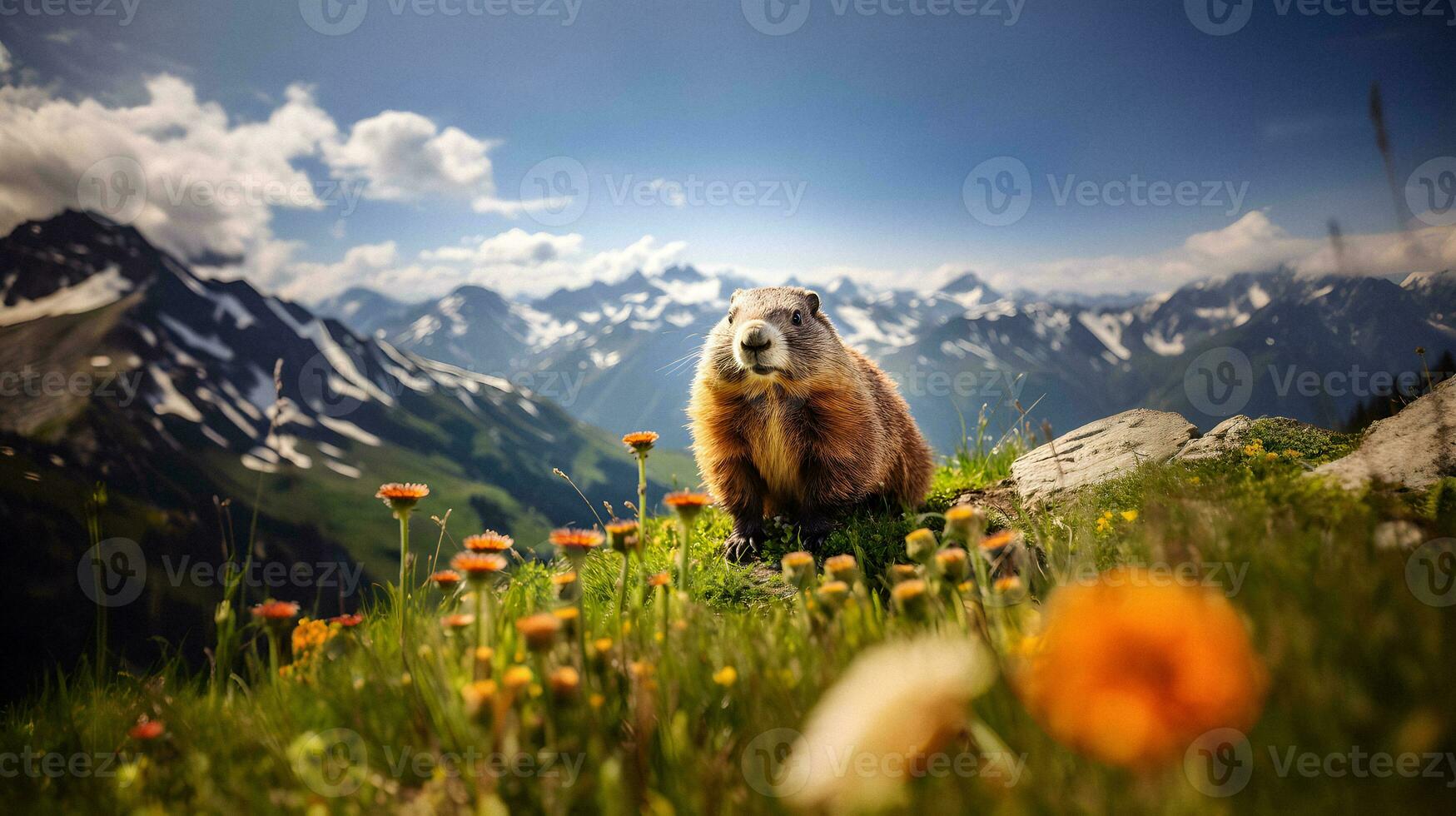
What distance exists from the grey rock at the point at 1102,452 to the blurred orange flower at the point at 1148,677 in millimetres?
4922

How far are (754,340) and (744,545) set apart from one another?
6.63 ft

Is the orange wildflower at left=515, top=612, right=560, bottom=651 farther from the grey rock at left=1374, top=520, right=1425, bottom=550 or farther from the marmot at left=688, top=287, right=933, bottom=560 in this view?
the marmot at left=688, top=287, right=933, bottom=560

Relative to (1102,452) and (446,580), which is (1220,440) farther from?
(446,580)

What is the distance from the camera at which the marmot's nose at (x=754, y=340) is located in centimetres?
577

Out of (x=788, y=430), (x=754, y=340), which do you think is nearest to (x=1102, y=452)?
(x=788, y=430)

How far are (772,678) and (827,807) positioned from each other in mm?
729

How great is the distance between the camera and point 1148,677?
41.5 inches

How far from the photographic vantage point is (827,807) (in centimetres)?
151

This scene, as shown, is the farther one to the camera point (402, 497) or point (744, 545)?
point (744, 545)

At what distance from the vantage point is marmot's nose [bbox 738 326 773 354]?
18.9 ft

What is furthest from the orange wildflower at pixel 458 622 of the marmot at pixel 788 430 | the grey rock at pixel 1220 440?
the grey rock at pixel 1220 440

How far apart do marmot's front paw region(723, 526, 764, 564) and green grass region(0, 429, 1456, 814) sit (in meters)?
2.73

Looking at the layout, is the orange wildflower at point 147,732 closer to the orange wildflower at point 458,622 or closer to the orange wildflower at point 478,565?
the orange wildflower at point 458,622

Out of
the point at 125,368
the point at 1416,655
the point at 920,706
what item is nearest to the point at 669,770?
the point at 920,706
